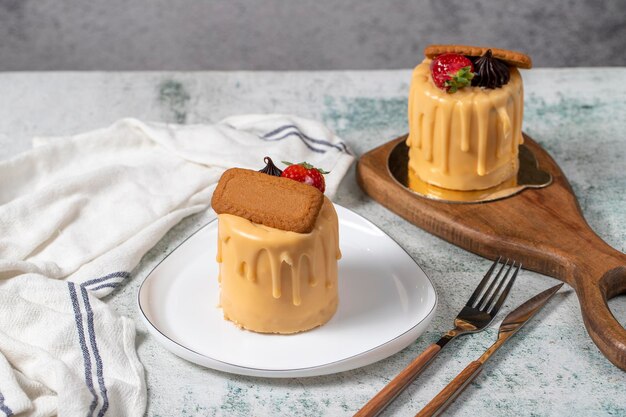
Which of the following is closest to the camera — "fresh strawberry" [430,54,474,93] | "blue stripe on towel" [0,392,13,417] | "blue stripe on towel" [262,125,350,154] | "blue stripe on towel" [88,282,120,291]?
"blue stripe on towel" [0,392,13,417]

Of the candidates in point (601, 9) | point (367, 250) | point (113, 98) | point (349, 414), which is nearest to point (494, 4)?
point (601, 9)

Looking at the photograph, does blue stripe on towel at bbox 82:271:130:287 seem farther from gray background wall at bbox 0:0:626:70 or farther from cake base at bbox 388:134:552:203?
gray background wall at bbox 0:0:626:70

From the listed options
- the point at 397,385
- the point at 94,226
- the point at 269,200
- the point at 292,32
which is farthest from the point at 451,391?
the point at 292,32

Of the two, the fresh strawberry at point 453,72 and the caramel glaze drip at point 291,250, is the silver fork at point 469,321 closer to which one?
the caramel glaze drip at point 291,250

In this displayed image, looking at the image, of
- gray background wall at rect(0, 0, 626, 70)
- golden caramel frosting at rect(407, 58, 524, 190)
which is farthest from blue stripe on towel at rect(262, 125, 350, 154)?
gray background wall at rect(0, 0, 626, 70)

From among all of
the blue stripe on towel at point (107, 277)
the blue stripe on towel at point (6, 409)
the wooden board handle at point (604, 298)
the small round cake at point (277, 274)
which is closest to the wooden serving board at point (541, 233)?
the wooden board handle at point (604, 298)

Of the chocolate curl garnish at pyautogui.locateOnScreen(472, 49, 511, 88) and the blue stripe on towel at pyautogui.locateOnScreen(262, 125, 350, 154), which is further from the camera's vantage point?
the blue stripe on towel at pyautogui.locateOnScreen(262, 125, 350, 154)
